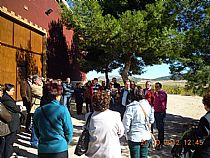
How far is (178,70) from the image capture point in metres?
10.2

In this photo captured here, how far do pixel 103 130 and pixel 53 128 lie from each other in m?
0.60

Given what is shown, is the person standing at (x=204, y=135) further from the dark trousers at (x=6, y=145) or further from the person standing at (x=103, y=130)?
the dark trousers at (x=6, y=145)

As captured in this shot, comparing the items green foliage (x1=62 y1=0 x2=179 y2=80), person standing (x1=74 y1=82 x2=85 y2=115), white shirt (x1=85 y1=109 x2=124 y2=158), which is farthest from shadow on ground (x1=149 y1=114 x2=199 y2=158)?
green foliage (x1=62 y1=0 x2=179 y2=80)

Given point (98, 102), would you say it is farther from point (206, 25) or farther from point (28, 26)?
point (28, 26)

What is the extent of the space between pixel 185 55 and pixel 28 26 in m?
8.16

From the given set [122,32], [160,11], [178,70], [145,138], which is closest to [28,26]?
[122,32]

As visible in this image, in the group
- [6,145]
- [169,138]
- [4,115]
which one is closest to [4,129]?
[4,115]

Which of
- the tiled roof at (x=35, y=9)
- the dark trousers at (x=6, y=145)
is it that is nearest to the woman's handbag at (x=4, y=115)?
the dark trousers at (x=6, y=145)

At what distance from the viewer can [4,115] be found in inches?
188

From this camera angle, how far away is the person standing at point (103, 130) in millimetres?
3441

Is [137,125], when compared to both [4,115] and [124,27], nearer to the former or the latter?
[4,115]

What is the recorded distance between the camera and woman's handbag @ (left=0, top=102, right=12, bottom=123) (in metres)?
4.76

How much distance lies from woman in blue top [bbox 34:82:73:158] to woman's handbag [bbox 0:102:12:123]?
1.41 meters

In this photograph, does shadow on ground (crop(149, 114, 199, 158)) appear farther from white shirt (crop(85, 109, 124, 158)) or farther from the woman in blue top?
the woman in blue top
